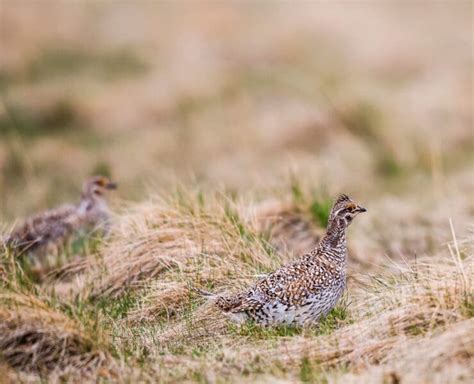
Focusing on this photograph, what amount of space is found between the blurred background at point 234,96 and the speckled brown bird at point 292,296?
3288 mm

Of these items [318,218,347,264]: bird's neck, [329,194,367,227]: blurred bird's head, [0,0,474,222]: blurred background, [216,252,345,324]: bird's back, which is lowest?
[0,0,474,222]: blurred background

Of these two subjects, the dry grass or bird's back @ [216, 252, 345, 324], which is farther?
bird's back @ [216, 252, 345, 324]

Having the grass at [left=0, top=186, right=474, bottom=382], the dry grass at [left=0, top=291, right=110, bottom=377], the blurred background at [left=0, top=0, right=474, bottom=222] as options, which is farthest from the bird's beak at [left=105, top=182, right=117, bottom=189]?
the dry grass at [left=0, top=291, right=110, bottom=377]

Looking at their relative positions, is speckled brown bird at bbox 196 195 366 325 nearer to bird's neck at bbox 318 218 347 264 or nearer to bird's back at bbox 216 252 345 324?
bird's back at bbox 216 252 345 324

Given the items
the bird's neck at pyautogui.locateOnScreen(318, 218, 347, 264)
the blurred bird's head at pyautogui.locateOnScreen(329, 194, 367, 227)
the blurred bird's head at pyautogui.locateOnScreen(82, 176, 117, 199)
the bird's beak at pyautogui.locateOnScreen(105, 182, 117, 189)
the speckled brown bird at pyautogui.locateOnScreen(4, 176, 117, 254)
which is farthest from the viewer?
the bird's beak at pyautogui.locateOnScreen(105, 182, 117, 189)

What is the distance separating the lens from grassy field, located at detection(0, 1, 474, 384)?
240 inches

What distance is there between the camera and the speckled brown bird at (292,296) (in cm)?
659

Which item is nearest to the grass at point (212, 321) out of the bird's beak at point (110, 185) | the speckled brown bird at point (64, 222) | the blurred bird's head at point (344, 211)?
the blurred bird's head at point (344, 211)

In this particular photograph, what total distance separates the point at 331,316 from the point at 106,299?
165 cm

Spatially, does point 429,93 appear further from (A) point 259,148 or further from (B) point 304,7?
(B) point 304,7

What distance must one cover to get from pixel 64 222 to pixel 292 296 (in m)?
3.84

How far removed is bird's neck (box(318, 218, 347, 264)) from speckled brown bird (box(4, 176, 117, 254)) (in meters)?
2.53

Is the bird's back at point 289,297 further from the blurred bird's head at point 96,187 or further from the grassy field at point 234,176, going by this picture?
the blurred bird's head at point 96,187

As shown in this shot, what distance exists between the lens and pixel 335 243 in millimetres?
7137
